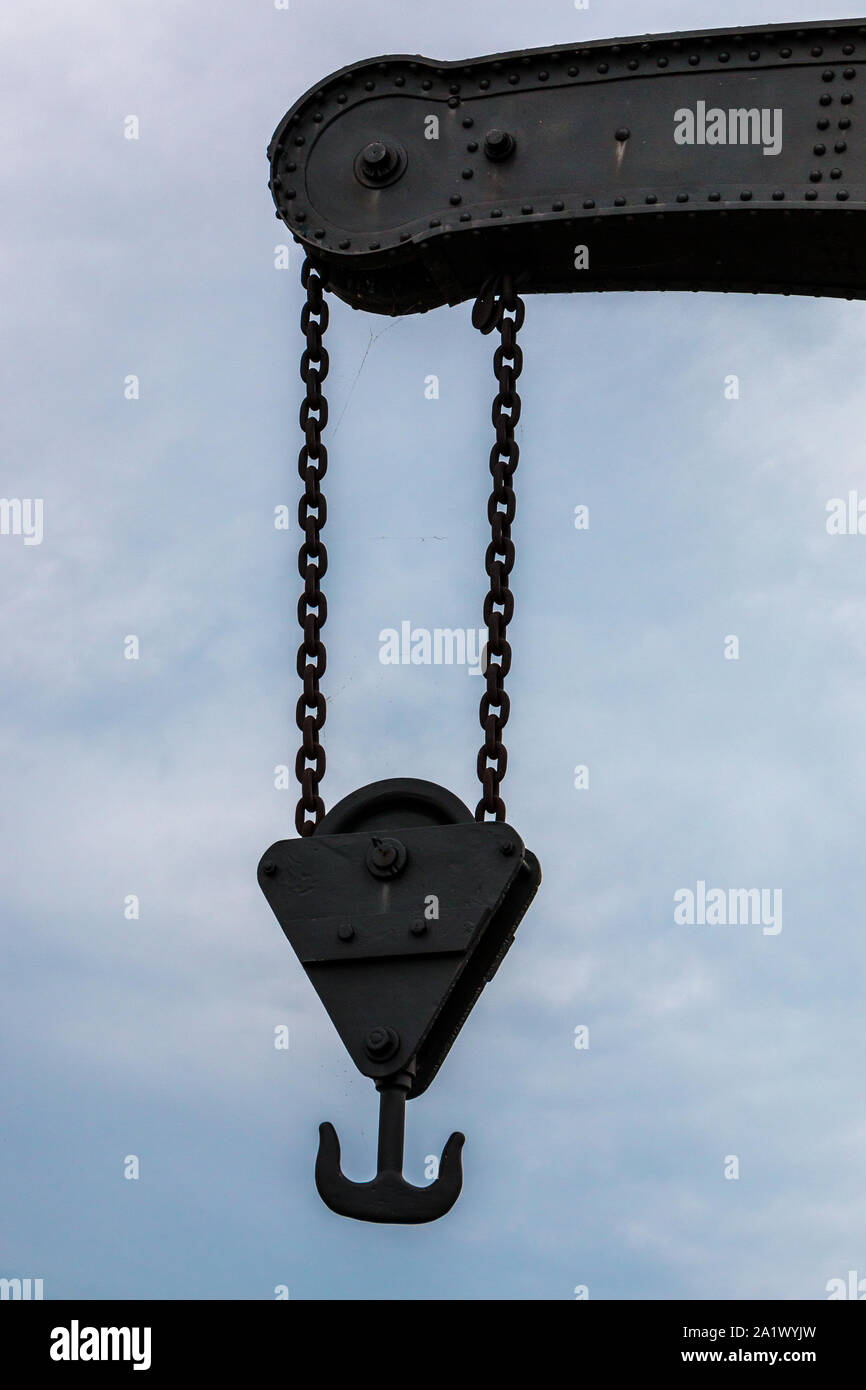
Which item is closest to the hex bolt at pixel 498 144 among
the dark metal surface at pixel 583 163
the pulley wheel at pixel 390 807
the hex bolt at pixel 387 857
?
the dark metal surface at pixel 583 163

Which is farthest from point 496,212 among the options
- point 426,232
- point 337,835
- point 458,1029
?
point 458,1029

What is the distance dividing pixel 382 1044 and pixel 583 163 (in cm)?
279

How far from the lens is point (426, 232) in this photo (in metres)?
6.16

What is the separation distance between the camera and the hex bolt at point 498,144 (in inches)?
241

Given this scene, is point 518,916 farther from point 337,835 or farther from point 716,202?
point 716,202

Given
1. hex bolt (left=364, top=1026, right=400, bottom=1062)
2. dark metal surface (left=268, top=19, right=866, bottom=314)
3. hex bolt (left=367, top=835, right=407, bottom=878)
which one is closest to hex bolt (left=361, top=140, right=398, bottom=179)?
dark metal surface (left=268, top=19, right=866, bottom=314)

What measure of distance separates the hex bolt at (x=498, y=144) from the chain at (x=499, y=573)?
545mm

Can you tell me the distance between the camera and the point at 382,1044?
5.36 metres

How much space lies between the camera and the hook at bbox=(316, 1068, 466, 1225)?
513cm

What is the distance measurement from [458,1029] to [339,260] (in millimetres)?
2443

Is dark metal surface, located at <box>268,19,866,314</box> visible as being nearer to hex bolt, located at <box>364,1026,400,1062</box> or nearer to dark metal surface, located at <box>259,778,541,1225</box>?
dark metal surface, located at <box>259,778,541,1225</box>

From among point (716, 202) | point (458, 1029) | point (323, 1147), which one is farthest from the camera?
point (716, 202)
